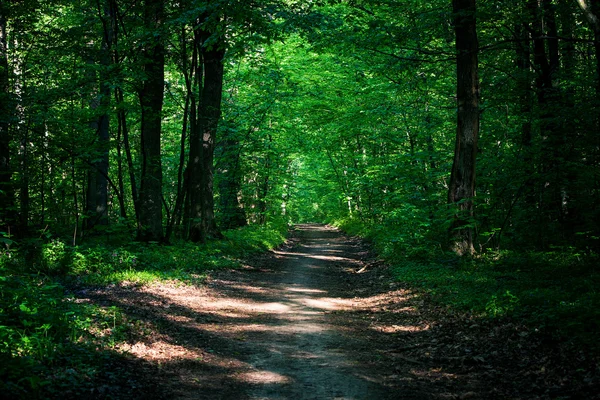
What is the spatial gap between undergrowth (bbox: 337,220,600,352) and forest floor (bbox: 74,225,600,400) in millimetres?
235

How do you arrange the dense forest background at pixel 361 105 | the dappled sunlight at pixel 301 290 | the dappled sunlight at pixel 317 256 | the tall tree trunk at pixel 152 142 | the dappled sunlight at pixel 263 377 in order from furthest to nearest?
the dappled sunlight at pixel 317 256 < the tall tree trunk at pixel 152 142 < the dappled sunlight at pixel 301 290 < the dense forest background at pixel 361 105 < the dappled sunlight at pixel 263 377

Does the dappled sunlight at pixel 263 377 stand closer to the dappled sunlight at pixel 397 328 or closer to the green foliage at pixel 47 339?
the green foliage at pixel 47 339

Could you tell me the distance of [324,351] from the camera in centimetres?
597

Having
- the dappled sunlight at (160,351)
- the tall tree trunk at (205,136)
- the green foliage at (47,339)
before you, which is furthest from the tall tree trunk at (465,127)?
the tall tree trunk at (205,136)

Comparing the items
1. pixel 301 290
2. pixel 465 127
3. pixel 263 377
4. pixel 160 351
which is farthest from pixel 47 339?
pixel 465 127

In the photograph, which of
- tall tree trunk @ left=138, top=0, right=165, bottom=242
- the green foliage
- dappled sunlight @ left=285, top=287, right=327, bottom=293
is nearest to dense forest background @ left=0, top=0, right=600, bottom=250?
tall tree trunk @ left=138, top=0, right=165, bottom=242

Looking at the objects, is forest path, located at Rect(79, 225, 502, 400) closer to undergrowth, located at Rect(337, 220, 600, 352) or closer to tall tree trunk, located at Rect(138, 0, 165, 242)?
undergrowth, located at Rect(337, 220, 600, 352)

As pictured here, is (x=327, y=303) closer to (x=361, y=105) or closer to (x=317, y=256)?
(x=317, y=256)

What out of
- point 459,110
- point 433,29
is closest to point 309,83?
point 433,29

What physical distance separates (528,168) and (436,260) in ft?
10.2

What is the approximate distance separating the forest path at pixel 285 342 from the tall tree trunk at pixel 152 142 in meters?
3.60

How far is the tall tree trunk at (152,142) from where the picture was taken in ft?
42.7

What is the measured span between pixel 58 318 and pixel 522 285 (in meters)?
6.87

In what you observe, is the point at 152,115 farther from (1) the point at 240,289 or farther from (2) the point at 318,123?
(2) the point at 318,123
